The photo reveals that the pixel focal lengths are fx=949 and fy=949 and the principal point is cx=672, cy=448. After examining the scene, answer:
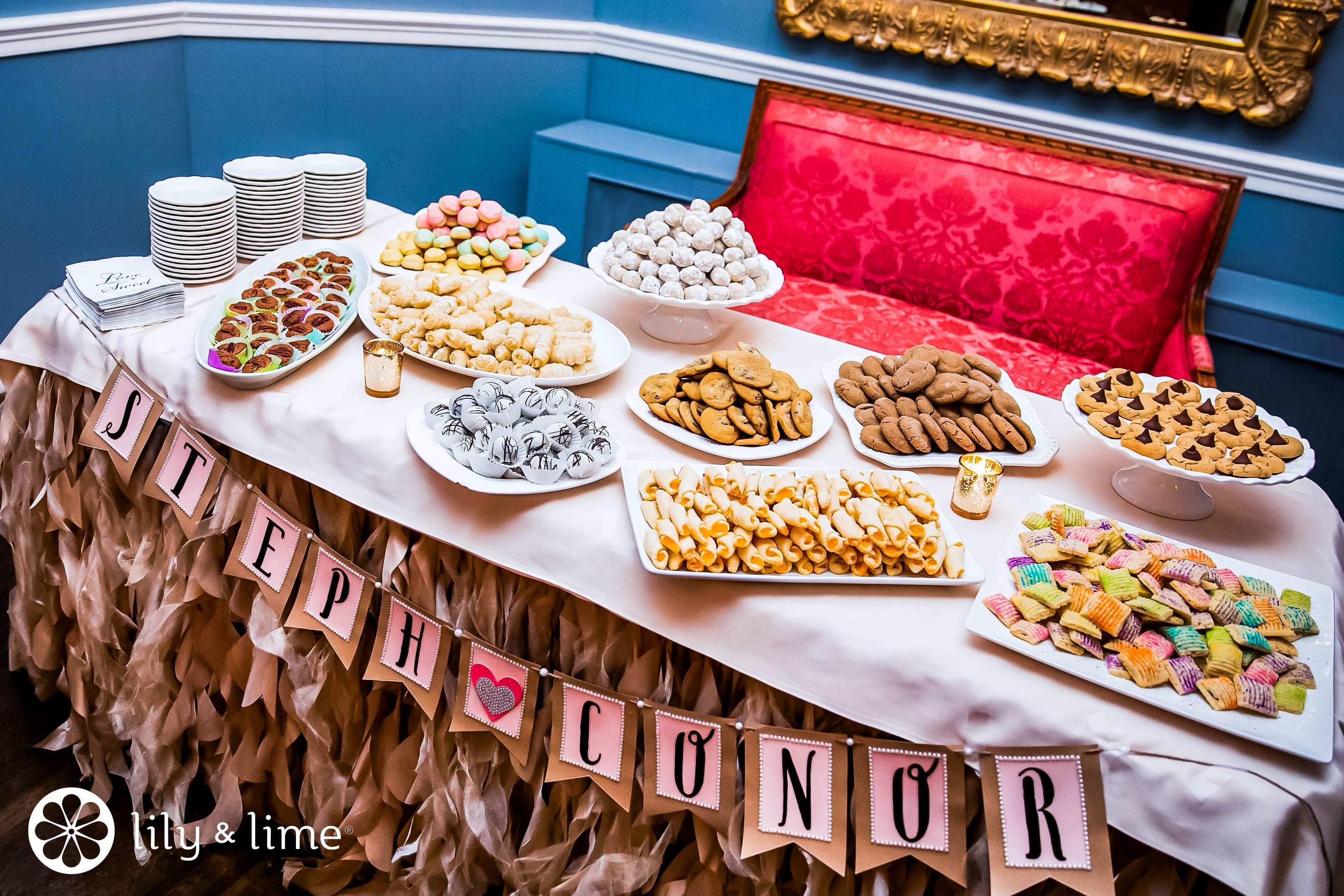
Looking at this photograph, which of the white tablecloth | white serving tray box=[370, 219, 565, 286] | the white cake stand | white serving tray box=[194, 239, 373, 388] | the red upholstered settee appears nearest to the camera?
the white tablecloth

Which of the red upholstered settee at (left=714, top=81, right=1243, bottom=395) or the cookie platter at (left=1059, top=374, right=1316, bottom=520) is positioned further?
the red upholstered settee at (left=714, top=81, right=1243, bottom=395)

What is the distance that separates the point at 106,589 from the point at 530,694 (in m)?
0.87

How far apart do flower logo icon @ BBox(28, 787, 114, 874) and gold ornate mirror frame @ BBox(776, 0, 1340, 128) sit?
2850 mm

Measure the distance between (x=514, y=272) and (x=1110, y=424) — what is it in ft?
3.50

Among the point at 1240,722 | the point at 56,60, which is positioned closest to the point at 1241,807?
the point at 1240,722

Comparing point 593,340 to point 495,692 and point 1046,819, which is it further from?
point 1046,819

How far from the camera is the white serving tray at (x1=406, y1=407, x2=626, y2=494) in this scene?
3.86 feet

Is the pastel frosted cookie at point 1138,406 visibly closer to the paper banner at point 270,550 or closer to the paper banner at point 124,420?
the paper banner at point 270,550

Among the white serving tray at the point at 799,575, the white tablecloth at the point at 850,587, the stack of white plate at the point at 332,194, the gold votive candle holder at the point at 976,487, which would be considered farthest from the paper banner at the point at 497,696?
the stack of white plate at the point at 332,194

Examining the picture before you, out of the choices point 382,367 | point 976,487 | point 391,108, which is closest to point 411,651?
point 382,367

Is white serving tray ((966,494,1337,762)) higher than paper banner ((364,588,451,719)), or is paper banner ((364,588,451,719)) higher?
white serving tray ((966,494,1337,762))

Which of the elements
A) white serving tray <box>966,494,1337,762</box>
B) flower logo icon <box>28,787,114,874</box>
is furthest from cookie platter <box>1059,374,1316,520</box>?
flower logo icon <box>28,787,114,874</box>

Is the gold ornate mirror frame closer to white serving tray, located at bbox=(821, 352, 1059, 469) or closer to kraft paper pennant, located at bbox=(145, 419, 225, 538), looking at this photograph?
white serving tray, located at bbox=(821, 352, 1059, 469)

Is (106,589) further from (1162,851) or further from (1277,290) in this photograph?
(1277,290)
